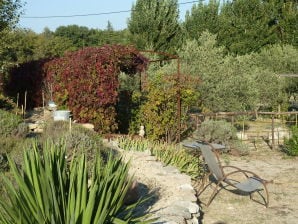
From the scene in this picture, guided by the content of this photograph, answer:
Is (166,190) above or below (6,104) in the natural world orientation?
below

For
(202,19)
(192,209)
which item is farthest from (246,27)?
(192,209)

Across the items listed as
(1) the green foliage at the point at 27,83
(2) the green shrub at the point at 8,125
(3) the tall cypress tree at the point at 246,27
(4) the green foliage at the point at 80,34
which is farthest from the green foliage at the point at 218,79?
(4) the green foliage at the point at 80,34

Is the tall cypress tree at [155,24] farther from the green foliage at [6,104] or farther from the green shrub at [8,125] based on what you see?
the green shrub at [8,125]

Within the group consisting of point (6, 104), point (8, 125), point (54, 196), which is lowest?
point (54, 196)

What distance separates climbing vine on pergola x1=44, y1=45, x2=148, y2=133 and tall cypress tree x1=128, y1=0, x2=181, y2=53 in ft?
51.1

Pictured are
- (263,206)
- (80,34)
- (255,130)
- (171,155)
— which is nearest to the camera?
(263,206)

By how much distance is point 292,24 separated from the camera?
27.0 meters

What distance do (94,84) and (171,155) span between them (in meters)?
2.56

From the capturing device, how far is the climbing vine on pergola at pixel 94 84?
9.03 meters

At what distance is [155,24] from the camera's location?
25328mm

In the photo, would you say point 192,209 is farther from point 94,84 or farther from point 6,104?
point 6,104

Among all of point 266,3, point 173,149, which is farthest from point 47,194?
point 266,3

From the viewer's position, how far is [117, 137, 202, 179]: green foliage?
7.34m

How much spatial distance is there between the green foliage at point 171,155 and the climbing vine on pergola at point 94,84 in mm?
1004
